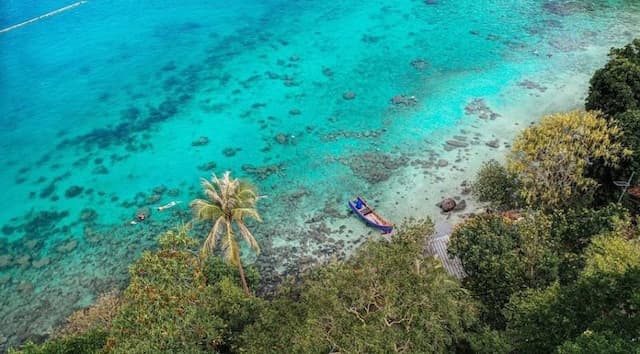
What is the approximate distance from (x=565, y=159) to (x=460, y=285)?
10.1 metres

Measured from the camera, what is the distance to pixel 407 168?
3766 cm

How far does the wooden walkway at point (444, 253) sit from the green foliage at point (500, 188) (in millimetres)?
3473

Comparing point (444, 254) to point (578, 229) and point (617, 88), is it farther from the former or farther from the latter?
point (617, 88)

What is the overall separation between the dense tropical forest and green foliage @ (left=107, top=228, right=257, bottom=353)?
59 millimetres

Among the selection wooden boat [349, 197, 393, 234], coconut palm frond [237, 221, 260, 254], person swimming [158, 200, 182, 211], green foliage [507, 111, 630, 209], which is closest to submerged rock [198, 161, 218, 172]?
person swimming [158, 200, 182, 211]

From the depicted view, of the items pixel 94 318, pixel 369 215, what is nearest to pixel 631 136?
pixel 369 215

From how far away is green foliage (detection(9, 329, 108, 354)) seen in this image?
22127 millimetres

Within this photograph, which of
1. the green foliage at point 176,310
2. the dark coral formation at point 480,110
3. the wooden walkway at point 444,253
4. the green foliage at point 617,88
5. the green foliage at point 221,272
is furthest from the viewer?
the dark coral formation at point 480,110

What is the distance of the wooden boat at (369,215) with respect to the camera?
107 ft

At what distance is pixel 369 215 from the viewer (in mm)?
33531

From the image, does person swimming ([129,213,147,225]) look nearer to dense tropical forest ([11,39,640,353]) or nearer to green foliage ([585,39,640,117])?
dense tropical forest ([11,39,640,353])

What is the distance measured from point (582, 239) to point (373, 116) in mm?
22203

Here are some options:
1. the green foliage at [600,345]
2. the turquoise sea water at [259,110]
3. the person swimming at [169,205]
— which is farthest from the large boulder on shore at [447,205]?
the person swimming at [169,205]

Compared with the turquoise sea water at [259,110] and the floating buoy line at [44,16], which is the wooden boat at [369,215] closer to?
the turquoise sea water at [259,110]
